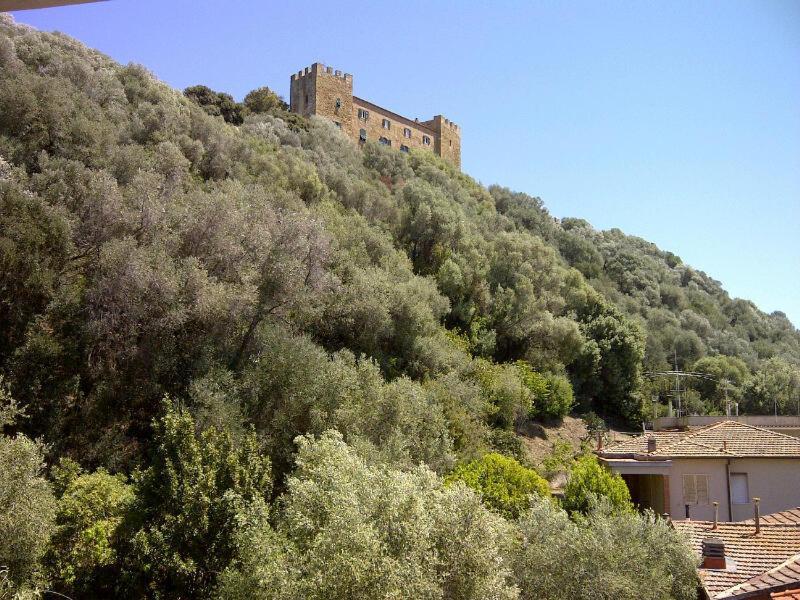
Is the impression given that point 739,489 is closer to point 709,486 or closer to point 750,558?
point 709,486

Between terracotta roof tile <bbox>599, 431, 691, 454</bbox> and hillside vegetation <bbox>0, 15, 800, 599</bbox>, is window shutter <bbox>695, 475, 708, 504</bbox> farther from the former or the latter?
hillside vegetation <bbox>0, 15, 800, 599</bbox>

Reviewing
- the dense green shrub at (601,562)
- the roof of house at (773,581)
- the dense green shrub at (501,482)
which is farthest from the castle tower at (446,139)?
the roof of house at (773,581)

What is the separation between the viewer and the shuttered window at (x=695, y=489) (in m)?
22.4

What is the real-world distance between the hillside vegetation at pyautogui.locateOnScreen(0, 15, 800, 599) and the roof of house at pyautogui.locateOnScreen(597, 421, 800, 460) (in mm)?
3652

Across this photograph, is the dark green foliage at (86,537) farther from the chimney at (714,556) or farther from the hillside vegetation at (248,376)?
the chimney at (714,556)

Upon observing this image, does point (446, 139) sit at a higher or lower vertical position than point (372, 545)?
higher

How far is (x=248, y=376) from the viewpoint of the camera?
69.2 ft

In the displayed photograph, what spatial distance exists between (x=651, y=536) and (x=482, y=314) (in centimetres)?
2896

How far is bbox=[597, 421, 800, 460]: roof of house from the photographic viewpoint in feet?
73.6

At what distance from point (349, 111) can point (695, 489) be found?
4973 cm

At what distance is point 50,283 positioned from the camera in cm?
2094

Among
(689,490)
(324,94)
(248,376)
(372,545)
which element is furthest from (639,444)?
(324,94)

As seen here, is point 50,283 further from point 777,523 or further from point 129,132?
point 777,523

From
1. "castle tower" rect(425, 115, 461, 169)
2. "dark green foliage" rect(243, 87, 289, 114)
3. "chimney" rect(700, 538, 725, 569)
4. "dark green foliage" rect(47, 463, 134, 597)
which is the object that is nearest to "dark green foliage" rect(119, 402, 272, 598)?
"dark green foliage" rect(47, 463, 134, 597)
